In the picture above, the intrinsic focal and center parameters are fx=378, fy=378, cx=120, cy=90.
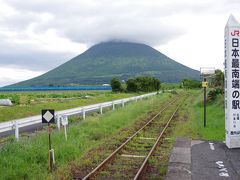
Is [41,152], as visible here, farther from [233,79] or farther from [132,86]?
[132,86]

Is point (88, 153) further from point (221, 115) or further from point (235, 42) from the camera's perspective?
point (221, 115)

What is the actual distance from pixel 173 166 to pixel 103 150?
2.76 meters

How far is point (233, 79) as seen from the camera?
1170 cm

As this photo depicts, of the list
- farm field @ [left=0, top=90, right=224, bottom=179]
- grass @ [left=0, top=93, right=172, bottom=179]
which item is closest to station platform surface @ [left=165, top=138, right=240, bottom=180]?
farm field @ [left=0, top=90, right=224, bottom=179]

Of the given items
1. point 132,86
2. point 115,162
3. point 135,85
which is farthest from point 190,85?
point 115,162

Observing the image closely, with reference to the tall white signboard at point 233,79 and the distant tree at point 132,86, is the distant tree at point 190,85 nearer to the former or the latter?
the distant tree at point 132,86

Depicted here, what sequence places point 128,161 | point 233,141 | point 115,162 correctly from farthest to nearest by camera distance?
point 233,141
point 128,161
point 115,162

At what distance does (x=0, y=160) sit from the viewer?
905 centimetres

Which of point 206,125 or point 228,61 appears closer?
point 228,61

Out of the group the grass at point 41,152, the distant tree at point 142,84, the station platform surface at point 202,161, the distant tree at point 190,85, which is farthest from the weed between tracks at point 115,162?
the distant tree at point 190,85

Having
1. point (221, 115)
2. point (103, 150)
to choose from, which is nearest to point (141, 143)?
point (103, 150)

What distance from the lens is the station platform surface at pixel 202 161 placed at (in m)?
8.29

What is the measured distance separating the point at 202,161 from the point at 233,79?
324cm

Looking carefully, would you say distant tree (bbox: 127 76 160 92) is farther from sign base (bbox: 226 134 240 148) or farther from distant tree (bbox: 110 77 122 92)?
sign base (bbox: 226 134 240 148)
